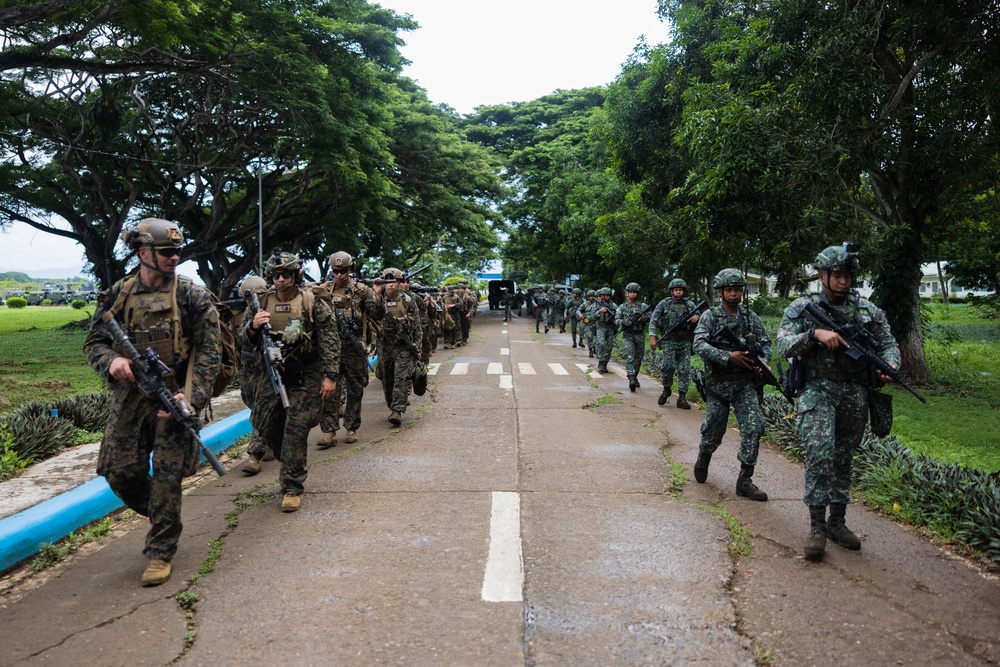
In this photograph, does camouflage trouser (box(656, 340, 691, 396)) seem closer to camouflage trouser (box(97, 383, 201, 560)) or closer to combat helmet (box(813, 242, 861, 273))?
combat helmet (box(813, 242, 861, 273))

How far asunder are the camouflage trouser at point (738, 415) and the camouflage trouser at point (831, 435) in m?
1.11

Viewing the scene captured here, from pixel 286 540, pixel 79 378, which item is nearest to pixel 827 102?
pixel 286 540

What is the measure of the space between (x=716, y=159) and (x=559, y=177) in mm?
25404

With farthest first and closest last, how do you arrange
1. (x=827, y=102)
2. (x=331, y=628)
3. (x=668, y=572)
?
(x=827, y=102)
(x=668, y=572)
(x=331, y=628)

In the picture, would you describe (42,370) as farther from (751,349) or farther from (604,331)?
(751,349)

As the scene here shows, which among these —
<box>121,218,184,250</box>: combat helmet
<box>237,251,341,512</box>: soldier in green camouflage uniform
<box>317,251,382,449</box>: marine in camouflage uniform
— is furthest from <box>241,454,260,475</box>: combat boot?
<box>121,218,184,250</box>: combat helmet

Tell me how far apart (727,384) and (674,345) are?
5140 mm

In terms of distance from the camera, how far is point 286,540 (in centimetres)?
513

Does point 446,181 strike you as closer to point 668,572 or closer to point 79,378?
point 79,378

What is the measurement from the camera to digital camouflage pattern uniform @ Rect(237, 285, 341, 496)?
6.01 meters

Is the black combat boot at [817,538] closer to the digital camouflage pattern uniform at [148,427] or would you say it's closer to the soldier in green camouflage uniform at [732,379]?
the soldier in green camouflage uniform at [732,379]

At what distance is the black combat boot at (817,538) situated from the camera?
15.7 ft

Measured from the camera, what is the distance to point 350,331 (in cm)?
856

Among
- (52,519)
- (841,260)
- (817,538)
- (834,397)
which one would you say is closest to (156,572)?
(52,519)
